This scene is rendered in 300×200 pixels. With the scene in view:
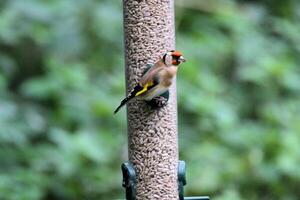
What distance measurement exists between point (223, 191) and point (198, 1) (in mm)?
2365

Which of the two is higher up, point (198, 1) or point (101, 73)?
point (198, 1)

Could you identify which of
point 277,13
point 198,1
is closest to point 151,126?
point 198,1

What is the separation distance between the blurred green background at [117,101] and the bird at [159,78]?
160 cm

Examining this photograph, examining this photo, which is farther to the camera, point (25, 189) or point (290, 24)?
point (290, 24)

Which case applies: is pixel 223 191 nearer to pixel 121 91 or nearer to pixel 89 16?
pixel 121 91

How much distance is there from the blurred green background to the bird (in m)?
1.60

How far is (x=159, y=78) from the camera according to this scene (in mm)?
4496

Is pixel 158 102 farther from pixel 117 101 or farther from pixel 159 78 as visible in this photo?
pixel 117 101

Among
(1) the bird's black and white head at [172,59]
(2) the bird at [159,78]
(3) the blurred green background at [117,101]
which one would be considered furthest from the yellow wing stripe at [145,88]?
(3) the blurred green background at [117,101]

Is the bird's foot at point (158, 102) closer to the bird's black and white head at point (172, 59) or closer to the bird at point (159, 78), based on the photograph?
the bird at point (159, 78)

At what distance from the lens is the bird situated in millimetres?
4496

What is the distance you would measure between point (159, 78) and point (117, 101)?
2.66 metres

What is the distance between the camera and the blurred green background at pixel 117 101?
673cm

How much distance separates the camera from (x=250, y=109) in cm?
784
